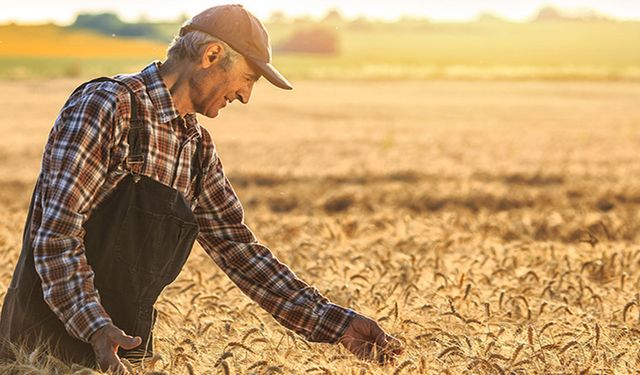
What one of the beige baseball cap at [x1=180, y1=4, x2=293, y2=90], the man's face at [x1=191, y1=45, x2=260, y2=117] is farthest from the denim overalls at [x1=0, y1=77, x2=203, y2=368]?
the beige baseball cap at [x1=180, y1=4, x2=293, y2=90]

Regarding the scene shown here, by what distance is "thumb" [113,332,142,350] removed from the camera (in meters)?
4.29

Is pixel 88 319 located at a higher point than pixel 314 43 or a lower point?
higher

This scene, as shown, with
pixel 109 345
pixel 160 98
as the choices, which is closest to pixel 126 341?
pixel 109 345

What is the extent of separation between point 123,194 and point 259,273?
0.93m

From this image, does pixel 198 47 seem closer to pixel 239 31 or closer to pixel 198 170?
pixel 239 31

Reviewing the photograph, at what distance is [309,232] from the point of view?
10578 millimetres

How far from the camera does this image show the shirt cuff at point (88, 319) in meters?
4.45

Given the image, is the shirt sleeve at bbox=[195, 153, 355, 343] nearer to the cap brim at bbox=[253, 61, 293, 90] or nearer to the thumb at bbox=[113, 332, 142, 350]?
the cap brim at bbox=[253, 61, 293, 90]

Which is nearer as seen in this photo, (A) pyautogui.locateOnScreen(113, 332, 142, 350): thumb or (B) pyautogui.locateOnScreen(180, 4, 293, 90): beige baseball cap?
(A) pyautogui.locateOnScreen(113, 332, 142, 350): thumb

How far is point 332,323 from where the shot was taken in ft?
17.5

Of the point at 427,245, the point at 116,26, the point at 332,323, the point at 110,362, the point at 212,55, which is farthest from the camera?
the point at 116,26

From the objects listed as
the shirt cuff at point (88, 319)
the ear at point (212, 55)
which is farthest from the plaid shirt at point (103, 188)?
the ear at point (212, 55)

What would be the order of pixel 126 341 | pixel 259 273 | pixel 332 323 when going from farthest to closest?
pixel 259 273, pixel 332 323, pixel 126 341

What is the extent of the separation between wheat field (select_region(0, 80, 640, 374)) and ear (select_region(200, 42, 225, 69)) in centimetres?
117
